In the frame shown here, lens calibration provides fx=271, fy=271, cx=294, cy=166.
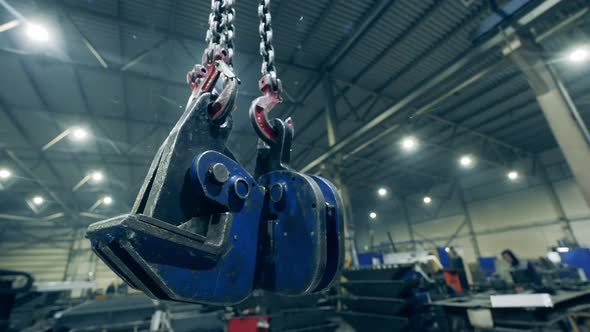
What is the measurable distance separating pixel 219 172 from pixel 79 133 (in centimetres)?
1000

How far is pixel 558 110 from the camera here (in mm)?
3703

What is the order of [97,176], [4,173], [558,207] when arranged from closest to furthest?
[4,173]
[97,176]
[558,207]

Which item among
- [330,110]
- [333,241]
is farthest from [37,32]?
[333,241]

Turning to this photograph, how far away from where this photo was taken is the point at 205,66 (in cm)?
132

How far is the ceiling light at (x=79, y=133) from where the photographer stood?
8430mm

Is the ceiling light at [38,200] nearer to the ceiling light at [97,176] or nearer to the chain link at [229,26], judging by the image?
the ceiling light at [97,176]

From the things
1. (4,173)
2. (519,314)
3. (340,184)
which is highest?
(4,173)

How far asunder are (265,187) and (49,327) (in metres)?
4.20

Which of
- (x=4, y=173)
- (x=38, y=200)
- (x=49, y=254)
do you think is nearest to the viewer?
(x=4, y=173)

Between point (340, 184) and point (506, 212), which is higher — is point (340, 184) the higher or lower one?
the lower one

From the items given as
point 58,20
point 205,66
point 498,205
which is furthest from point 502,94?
point 58,20

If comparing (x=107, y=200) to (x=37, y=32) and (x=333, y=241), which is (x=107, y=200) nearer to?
(x=37, y=32)

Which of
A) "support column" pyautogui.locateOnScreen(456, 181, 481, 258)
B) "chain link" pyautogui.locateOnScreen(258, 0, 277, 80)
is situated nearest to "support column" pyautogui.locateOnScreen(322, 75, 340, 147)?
Result: "chain link" pyautogui.locateOnScreen(258, 0, 277, 80)

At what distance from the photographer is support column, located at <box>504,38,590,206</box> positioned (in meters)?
3.40
